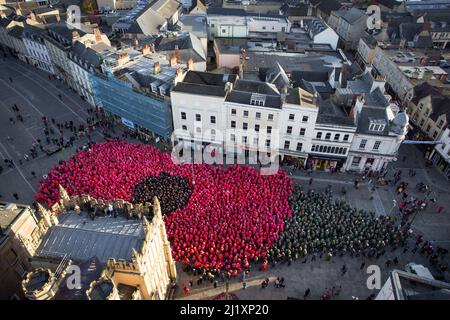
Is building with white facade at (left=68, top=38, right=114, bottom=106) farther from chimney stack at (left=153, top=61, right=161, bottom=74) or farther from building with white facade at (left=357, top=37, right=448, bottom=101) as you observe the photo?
building with white facade at (left=357, top=37, right=448, bottom=101)

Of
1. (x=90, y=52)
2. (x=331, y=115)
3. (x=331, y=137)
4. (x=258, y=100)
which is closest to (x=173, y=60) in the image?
(x=90, y=52)

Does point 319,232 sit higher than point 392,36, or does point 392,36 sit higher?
point 392,36

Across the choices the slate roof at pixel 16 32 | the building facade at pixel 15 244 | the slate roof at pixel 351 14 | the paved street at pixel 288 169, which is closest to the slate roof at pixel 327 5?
the slate roof at pixel 351 14

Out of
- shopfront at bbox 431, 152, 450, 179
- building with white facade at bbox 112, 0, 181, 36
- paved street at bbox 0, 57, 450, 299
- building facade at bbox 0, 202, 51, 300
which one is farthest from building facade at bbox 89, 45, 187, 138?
shopfront at bbox 431, 152, 450, 179

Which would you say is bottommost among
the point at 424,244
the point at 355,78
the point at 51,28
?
the point at 424,244

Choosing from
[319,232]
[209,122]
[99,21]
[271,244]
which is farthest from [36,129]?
[99,21]

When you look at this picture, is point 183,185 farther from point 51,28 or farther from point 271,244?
point 51,28
